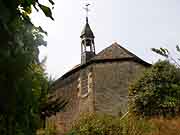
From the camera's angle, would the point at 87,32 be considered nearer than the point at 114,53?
No

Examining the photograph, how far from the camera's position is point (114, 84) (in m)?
34.2

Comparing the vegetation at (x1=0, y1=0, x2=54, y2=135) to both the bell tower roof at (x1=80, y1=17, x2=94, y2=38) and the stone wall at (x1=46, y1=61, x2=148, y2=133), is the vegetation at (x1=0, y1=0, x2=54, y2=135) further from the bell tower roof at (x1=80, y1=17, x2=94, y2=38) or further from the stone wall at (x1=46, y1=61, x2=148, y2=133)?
the bell tower roof at (x1=80, y1=17, x2=94, y2=38)

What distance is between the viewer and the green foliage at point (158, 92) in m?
22.4

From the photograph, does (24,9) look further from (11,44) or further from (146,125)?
(146,125)

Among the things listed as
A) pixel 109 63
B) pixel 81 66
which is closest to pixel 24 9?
pixel 109 63

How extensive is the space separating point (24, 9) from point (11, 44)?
1.03 ft

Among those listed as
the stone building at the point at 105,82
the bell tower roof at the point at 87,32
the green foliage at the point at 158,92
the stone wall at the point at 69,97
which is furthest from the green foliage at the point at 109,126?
the bell tower roof at the point at 87,32

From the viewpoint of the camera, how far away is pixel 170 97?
→ 2297cm

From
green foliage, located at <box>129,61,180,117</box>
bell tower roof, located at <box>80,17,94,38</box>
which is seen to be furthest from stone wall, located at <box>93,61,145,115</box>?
green foliage, located at <box>129,61,180,117</box>

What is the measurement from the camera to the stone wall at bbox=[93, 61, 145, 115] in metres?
33.6

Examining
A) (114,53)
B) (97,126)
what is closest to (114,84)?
(114,53)

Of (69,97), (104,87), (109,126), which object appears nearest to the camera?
(109,126)

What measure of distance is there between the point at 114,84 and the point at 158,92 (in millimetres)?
10741

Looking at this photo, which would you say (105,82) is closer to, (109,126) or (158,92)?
(158,92)
